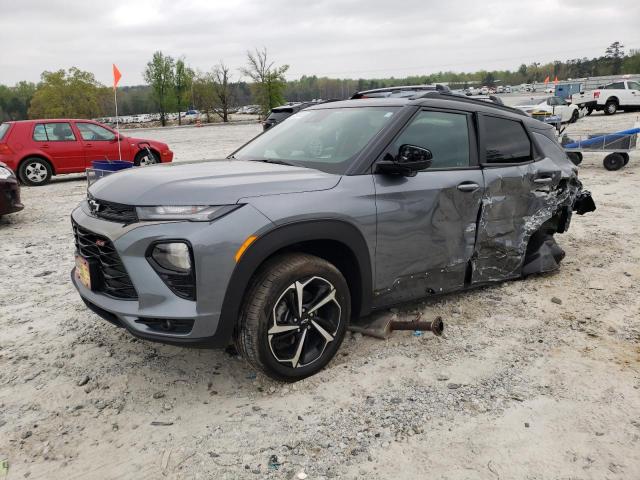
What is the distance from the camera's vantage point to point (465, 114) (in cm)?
415

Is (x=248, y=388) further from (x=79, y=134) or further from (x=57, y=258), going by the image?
(x=79, y=134)

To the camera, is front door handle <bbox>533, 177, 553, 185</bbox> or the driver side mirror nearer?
the driver side mirror

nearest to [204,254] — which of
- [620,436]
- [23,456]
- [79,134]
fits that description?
[23,456]

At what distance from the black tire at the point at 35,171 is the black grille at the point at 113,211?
10590 millimetres

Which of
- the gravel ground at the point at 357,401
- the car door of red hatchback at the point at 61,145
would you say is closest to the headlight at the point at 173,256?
the gravel ground at the point at 357,401

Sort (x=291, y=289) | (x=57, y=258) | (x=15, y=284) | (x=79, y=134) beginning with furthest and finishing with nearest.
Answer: (x=79, y=134), (x=57, y=258), (x=15, y=284), (x=291, y=289)

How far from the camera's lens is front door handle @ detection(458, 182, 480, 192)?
3.89 metres

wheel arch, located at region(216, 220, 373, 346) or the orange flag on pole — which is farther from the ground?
the orange flag on pole

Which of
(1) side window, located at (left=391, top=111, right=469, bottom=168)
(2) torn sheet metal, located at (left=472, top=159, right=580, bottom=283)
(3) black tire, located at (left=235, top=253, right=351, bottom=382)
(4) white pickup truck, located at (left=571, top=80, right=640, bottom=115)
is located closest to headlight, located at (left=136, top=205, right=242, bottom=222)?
(3) black tire, located at (left=235, top=253, right=351, bottom=382)

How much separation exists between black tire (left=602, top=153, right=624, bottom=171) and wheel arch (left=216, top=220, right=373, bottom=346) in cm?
1161

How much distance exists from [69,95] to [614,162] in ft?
259

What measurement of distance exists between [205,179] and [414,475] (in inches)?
77.0

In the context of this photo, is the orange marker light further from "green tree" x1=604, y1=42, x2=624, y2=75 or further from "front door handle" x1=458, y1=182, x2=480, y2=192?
"green tree" x1=604, y1=42, x2=624, y2=75

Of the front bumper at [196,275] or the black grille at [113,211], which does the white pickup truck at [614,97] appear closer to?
the front bumper at [196,275]
